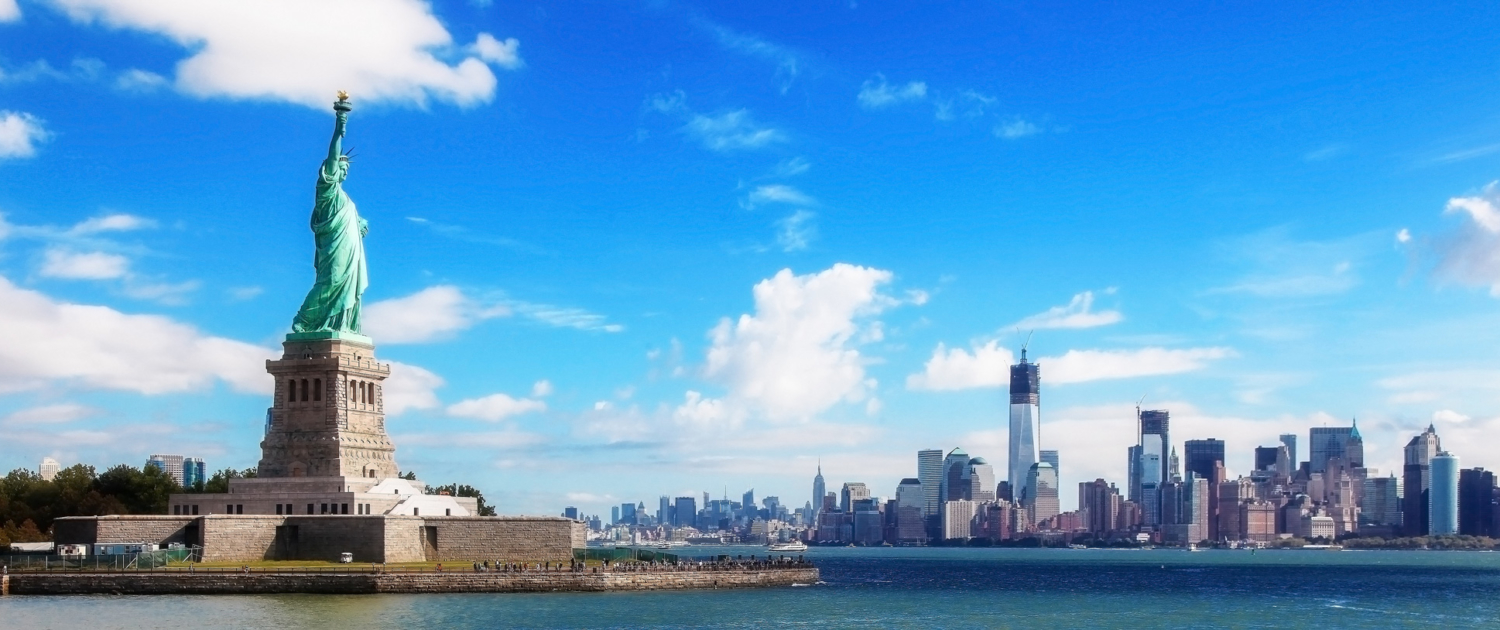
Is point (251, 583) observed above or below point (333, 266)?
below

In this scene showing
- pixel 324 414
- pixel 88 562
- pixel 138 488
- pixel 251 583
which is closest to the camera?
pixel 251 583

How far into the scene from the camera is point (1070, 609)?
104312 millimetres

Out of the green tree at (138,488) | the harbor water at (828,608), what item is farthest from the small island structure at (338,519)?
the green tree at (138,488)

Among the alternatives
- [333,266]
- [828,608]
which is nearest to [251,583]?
[333,266]

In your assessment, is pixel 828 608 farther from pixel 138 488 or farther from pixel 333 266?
pixel 138 488

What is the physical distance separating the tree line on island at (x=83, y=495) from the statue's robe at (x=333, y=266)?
1619cm

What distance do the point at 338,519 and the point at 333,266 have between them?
1943cm

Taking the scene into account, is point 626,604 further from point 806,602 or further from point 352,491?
point 352,491

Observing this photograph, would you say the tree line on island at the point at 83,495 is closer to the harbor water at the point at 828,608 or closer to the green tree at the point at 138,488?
the green tree at the point at 138,488

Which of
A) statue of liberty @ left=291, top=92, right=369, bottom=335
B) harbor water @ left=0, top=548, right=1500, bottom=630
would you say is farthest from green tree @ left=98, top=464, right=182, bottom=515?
harbor water @ left=0, top=548, right=1500, bottom=630

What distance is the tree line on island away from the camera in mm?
115125

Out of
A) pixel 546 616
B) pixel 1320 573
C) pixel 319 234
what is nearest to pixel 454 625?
pixel 546 616

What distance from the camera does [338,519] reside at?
316 feet

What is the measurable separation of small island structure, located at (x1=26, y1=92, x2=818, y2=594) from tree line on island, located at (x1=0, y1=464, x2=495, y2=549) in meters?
13.8
